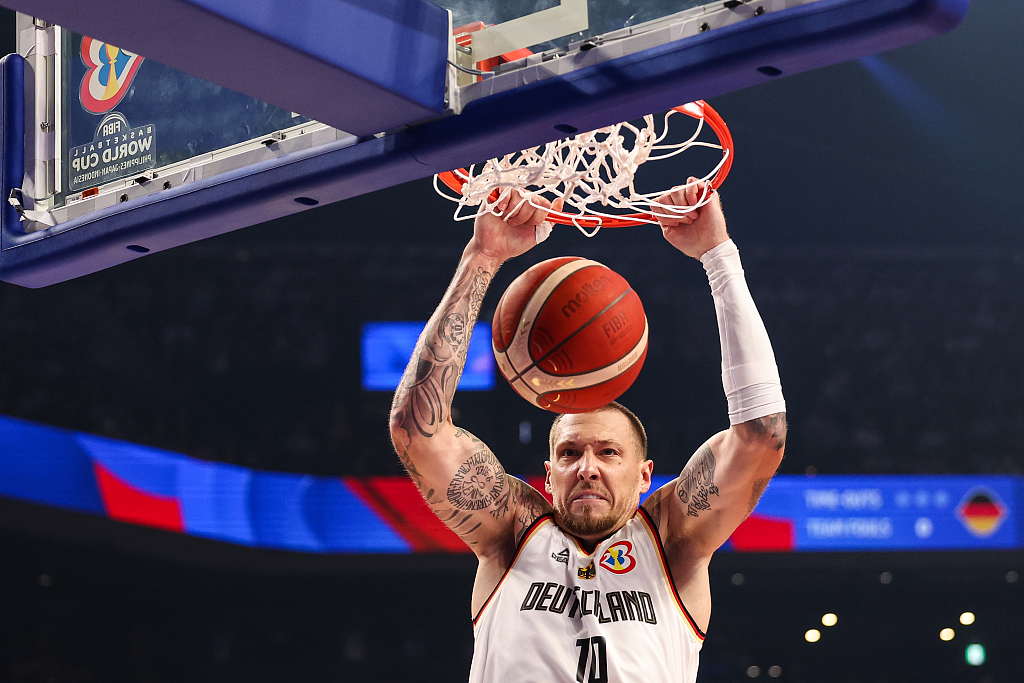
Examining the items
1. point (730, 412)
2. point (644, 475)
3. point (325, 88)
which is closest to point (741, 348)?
point (730, 412)

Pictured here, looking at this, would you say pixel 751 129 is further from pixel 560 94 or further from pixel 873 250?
pixel 560 94

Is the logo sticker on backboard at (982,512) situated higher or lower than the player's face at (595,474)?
higher

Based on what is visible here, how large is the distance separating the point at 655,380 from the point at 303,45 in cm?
550

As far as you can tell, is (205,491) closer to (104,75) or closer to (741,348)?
(104,75)

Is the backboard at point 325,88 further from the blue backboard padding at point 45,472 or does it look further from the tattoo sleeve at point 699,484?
the blue backboard padding at point 45,472

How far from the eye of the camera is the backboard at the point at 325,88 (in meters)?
1.34

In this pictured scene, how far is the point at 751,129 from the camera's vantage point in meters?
7.03

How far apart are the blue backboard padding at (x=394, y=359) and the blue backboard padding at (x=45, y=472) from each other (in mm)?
1757

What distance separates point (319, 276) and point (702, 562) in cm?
475

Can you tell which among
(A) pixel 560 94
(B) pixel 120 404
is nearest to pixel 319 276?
(B) pixel 120 404

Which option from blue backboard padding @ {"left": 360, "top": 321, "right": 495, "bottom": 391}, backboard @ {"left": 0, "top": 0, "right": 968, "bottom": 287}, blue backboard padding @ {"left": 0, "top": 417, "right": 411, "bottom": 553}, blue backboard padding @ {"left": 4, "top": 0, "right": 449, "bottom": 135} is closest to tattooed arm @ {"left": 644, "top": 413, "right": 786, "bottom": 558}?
backboard @ {"left": 0, "top": 0, "right": 968, "bottom": 287}

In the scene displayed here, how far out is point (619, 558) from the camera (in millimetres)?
2361

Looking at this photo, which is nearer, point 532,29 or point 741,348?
point 532,29

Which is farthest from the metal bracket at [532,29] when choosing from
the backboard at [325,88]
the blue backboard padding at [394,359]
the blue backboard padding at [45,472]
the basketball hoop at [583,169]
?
the blue backboard padding at [45,472]
